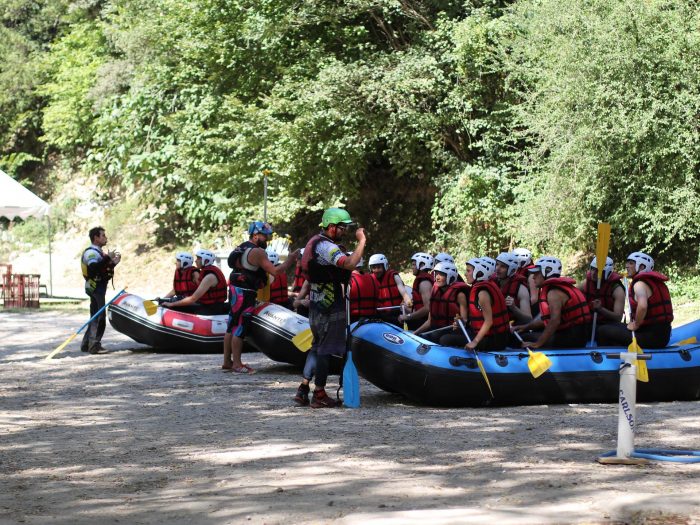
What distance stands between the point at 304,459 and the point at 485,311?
2.84 metres

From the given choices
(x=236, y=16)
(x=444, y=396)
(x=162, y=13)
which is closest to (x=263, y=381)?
(x=444, y=396)

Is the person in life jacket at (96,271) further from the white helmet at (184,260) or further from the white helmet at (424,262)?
the white helmet at (424,262)

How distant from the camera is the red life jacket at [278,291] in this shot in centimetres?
1365

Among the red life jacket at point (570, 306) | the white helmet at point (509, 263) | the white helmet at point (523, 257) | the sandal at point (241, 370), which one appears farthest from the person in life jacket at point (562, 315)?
the sandal at point (241, 370)

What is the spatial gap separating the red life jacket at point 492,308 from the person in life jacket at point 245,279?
237 cm

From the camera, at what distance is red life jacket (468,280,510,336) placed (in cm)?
985

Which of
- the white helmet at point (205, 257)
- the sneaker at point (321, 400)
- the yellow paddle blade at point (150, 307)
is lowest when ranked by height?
the sneaker at point (321, 400)

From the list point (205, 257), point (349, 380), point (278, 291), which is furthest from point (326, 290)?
point (205, 257)

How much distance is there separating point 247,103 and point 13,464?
23258 mm

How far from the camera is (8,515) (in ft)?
20.0

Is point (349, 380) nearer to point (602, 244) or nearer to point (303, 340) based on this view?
point (303, 340)

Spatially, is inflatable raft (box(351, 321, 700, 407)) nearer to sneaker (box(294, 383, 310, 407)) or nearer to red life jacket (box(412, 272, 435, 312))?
sneaker (box(294, 383, 310, 407))

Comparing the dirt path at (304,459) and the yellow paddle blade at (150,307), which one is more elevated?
the yellow paddle blade at (150,307)

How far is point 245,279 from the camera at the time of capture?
40.1ft
